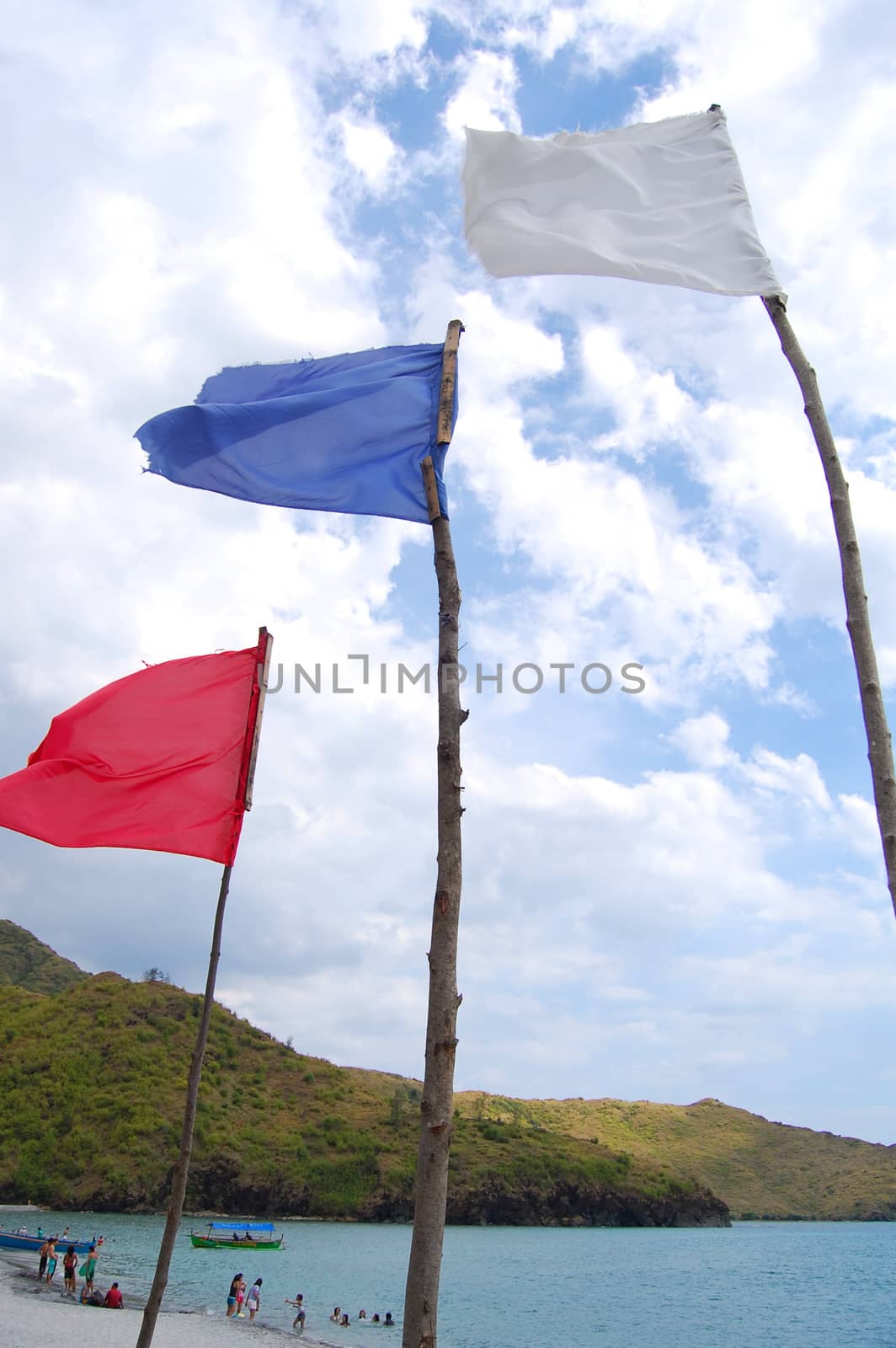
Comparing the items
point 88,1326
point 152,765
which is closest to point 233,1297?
point 88,1326

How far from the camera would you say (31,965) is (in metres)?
129

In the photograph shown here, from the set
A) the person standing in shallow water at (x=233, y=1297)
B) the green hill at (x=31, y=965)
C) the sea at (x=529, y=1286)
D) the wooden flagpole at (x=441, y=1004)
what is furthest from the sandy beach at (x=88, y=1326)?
the green hill at (x=31, y=965)

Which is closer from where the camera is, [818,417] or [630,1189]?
[818,417]

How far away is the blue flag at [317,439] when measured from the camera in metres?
8.09

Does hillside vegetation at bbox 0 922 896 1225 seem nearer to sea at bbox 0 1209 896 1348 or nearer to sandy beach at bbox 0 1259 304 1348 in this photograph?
sea at bbox 0 1209 896 1348

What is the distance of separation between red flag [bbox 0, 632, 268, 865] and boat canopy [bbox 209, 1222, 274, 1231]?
63054mm

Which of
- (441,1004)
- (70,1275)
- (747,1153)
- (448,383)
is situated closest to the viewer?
(441,1004)

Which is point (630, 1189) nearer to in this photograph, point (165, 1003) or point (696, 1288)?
point (696, 1288)

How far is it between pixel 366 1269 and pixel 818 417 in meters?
73.6

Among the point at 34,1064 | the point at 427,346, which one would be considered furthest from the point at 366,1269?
the point at 427,346

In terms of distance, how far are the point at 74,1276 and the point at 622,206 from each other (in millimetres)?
43620

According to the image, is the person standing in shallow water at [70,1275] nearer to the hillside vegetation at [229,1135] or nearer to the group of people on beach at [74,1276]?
the group of people on beach at [74,1276]

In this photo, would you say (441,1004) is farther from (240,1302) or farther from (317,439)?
(240,1302)

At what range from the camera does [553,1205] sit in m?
101
